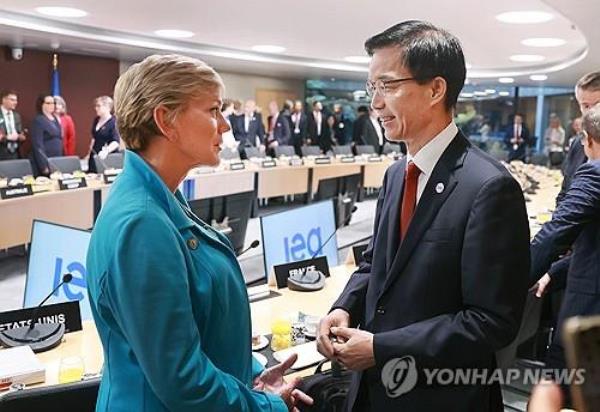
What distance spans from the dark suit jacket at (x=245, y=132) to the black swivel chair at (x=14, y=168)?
4.13 metres

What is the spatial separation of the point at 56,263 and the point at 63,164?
489cm

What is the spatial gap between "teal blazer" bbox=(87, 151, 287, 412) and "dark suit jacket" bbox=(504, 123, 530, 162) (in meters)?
13.7

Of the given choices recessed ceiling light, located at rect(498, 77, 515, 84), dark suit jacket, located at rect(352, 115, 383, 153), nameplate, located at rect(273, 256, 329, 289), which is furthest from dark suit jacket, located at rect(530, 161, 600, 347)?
A: recessed ceiling light, located at rect(498, 77, 515, 84)

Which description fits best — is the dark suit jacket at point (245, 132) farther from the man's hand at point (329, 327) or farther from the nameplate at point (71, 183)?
the man's hand at point (329, 327)

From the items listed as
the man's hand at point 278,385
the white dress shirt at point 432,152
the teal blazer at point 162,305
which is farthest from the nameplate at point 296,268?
the teal blazer at point 162,305

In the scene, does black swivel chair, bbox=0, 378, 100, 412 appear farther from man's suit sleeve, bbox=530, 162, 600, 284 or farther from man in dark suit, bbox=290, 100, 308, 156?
man in dark suit, bbox=290, 100, 308, 156

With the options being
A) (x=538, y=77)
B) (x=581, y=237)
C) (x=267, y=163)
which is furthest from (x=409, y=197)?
(x=538, y=77)

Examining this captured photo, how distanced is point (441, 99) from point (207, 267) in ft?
2.16

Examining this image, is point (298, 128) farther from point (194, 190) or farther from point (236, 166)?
point (194, 190)

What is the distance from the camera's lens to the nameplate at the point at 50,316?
6.65 feet

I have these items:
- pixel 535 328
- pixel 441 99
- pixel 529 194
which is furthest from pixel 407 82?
pixel 529 194

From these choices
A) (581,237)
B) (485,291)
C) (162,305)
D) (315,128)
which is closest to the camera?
(162,305)

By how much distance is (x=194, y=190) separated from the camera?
6.78m

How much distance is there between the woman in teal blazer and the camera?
1.01m
